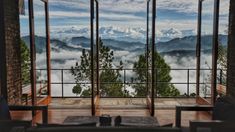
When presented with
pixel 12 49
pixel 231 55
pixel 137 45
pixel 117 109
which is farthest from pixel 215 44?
pixel 137 45

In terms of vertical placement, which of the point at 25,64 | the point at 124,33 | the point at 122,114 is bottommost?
the point at 122,114

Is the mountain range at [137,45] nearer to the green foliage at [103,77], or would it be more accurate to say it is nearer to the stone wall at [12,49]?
the stone wall at [12,49]

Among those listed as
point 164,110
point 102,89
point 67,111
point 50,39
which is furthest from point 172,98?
point 50,39

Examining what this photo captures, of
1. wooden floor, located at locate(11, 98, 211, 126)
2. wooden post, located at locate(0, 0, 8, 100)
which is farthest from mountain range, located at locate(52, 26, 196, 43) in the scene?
wooden post, located at locate(0, 0, 8, 100)

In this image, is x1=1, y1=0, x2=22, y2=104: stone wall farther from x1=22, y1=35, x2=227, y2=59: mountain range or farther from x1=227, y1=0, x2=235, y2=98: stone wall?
x1=227, y1=0, x2=235, y2=98: stone wall

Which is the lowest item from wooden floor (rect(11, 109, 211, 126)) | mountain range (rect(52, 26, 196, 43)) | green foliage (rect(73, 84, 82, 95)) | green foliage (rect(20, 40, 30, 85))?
wooden floor (rect(11, 109, 211, 126))

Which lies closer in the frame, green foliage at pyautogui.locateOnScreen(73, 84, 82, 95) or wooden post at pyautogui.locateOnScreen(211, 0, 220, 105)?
wooden post at pyautogui.locateOnScreen(211, 0, 220, 105)

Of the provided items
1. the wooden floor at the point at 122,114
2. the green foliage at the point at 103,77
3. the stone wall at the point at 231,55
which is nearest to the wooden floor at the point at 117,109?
the wooden floor at the point at 122,114

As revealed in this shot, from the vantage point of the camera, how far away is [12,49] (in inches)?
185

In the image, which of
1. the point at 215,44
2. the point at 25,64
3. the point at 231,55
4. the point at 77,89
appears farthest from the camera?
the point at 77,89

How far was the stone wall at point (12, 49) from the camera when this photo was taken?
449cm

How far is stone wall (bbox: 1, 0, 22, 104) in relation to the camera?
449cm

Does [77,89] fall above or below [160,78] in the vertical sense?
below

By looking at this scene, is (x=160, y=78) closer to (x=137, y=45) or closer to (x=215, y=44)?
(x=137, y=45)
